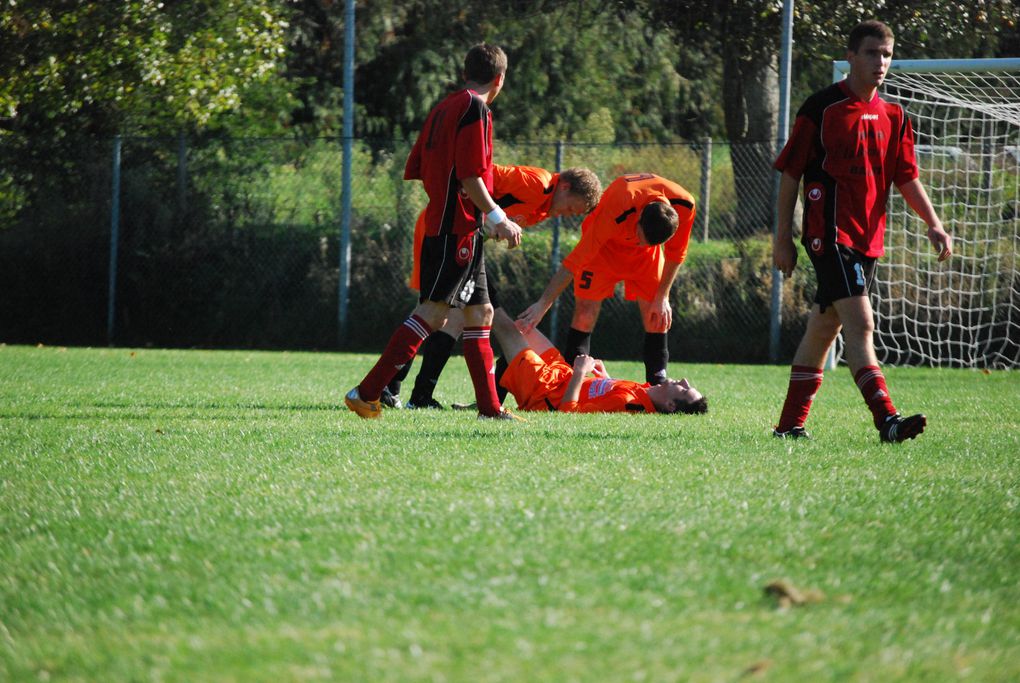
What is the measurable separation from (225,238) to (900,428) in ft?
37.9

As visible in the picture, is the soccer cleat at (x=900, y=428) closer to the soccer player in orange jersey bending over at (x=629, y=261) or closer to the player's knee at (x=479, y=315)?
the player's knee at (x=479, y=315)

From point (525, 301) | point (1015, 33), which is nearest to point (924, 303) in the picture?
point (525, 301)

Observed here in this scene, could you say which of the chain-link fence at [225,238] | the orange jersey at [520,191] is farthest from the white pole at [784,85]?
the orange jersey at [520,191]

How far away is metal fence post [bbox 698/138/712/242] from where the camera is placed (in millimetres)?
14953

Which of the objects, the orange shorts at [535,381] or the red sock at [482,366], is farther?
the orange shorts at [535,381]

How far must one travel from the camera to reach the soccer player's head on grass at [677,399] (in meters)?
7.66

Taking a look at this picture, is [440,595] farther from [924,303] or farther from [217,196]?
[217,196]

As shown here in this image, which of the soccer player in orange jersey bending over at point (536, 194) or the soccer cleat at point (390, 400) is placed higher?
the soccer player in orange jersey bending over at point (536, 194)

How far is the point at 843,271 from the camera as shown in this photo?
6.02 meters

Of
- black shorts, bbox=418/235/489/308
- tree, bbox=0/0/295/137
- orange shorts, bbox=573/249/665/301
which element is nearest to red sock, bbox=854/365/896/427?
black shorts, bbox=418/235/489/308

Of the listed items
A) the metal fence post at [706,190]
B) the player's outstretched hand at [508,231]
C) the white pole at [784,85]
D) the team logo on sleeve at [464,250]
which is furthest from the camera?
the metal fence post at [706,190]

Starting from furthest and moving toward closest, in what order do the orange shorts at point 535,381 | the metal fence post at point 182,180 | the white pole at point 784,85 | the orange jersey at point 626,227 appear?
the metal fence post at point 182,180 → the white pole at point 784,85 → the orange jersey at point 626,227 → the orange shorts at point 535,381

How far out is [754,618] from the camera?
291 cm

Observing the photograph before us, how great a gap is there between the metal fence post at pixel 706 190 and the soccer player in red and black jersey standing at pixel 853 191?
28.3ft
